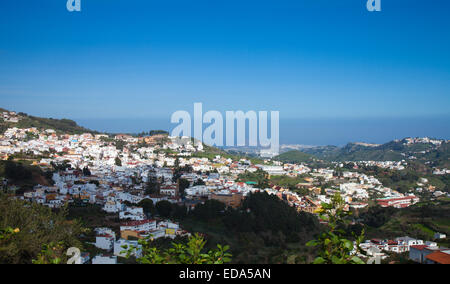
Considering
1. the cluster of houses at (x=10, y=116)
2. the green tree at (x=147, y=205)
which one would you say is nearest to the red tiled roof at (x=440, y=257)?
the green tree at (x=147, y=205)

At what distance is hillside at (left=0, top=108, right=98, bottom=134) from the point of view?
108ft

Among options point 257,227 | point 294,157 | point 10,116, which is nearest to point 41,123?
point 10,116

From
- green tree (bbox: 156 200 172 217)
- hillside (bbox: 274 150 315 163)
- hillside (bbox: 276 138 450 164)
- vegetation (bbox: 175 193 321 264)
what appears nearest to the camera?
vegetation (bbox: 175 193 321 264)

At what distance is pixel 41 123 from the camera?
36781 millimetres

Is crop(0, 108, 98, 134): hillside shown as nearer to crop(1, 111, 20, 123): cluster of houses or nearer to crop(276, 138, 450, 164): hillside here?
crop(1, 111, 20, 123): cluster of houses

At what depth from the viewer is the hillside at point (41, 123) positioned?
3300 centimetres

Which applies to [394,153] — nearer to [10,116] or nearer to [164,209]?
[164,209]

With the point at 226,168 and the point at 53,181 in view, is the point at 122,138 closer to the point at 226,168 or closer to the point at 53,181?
the point at 226,168

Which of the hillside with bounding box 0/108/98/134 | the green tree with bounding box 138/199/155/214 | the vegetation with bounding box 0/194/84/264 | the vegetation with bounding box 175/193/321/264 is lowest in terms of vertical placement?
the vegetation with bounding box 175/193/321/264

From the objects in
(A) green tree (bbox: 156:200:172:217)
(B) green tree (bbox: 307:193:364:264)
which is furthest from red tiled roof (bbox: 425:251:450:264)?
(A) green tree (bbox: 156:200:172:217)

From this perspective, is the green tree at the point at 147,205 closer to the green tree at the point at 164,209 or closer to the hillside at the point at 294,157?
the green tree at the point at 164,209

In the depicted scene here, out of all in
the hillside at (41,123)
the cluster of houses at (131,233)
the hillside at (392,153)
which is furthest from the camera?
the hillside at (392,153)

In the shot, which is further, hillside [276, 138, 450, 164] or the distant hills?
the distant hills
